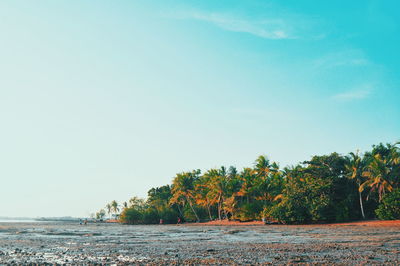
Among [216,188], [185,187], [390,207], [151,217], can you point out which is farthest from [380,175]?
[151,217]

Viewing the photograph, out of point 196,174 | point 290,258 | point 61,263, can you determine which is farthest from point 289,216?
point 61,263

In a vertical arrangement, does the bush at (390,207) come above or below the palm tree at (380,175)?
below

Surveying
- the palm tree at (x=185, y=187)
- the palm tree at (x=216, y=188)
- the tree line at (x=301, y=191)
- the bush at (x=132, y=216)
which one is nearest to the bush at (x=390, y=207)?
the tree line at (x=301, y=191)

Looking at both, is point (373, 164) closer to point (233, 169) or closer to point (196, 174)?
point (233, 169)

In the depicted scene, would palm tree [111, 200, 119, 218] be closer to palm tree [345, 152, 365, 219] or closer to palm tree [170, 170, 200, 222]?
palm tree [170, 170, 200, 222]

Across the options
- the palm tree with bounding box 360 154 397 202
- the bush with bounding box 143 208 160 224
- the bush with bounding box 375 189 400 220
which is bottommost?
the bush with bounding box 143 208 160 224

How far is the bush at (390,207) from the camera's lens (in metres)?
42.3

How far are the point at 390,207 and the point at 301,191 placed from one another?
1234 centimetres

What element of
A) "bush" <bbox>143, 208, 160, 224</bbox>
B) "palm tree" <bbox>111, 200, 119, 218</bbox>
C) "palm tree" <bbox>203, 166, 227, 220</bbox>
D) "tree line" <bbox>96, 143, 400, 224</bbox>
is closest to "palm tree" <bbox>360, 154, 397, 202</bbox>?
"tree line" <bbox>96, 143, 400, 224</bbox>

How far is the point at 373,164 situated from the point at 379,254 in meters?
35.8

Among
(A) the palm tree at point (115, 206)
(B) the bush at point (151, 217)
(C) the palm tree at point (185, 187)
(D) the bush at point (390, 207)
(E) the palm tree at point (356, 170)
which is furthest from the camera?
(A) the palm tree at point (115, 206)

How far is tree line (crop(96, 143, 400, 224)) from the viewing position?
1829 inches

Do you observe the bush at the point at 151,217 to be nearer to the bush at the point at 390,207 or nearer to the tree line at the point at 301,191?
the tree line at the point at 301,191

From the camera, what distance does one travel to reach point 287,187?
2140 inches
